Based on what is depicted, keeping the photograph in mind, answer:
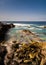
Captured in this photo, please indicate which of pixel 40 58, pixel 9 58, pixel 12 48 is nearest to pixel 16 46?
pixel 12 48

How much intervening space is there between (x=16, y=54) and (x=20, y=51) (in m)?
0.54

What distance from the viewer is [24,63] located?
10305 millimetres

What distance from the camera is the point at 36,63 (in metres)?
10.2

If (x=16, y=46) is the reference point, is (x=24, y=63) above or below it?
below

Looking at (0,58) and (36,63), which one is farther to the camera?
(0,58)

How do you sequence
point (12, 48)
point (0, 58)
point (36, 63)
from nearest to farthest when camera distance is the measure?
1. point (36, 63)
2. point (0, 58)
3. point (12, 48)

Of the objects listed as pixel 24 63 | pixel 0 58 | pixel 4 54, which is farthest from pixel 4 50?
pixel 24 63

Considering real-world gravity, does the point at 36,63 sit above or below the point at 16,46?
below

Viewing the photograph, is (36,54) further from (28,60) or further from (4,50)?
(4,50)

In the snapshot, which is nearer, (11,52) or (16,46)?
(11,52)

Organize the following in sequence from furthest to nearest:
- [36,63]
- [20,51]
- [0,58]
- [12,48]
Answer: [12,48]
[20,51]
[0,58]
[36,63]

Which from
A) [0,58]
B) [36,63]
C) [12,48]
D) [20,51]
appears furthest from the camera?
[12,48]

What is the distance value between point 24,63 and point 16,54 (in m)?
1.50

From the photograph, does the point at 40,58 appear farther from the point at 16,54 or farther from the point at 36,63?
the point at 16,54
